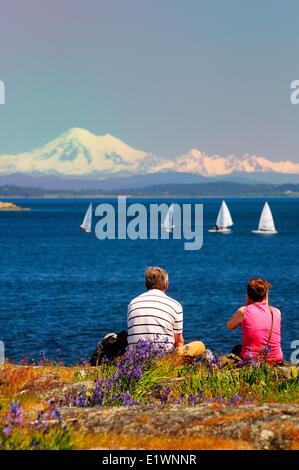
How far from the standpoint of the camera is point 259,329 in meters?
10.4

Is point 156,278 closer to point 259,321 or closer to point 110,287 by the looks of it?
point 259,321

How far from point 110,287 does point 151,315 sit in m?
50.3

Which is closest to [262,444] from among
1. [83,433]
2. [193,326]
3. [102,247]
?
[83,433]

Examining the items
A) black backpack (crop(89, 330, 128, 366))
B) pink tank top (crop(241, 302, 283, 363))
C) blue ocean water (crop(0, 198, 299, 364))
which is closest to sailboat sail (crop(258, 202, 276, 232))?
blue ocean water (crop(0, 198, 299, 364))

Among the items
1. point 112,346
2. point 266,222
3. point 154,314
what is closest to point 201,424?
point 154,314

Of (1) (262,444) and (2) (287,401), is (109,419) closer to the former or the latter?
(1) (262,444)

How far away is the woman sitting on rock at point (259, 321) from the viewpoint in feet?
33.8

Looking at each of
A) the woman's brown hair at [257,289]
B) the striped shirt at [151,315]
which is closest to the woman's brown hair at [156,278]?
the striped shirt at [151,315]

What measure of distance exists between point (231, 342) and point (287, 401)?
27.1 metres

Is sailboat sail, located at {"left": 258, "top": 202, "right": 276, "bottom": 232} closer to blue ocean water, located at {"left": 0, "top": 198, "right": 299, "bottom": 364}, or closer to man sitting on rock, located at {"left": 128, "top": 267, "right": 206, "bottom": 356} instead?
blue ocean water, located at {"left": 0, "top": 198, "right": 299, "bottom": 364}

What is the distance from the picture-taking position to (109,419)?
686cm

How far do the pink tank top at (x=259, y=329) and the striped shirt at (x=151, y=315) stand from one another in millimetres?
1106

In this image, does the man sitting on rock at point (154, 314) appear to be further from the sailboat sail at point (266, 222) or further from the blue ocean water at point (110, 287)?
the sailboat sail at point (266, 222)

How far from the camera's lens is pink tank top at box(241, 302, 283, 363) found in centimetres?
1034
